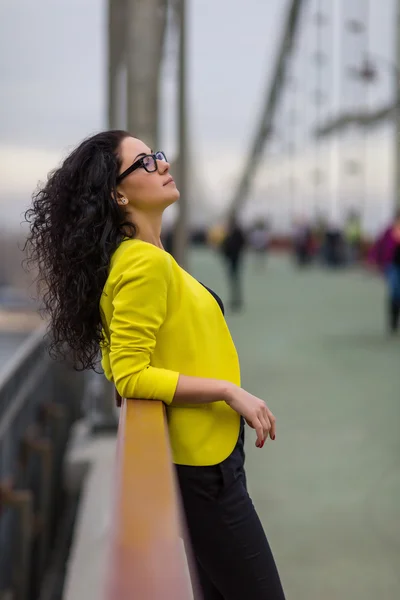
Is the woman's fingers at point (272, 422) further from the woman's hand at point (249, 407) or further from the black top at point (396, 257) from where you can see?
the black top at point (396, 257)

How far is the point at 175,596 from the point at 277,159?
56.2m

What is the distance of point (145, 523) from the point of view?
130cm

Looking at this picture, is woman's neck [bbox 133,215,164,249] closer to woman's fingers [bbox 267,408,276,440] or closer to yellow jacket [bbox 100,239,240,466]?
yellow jacket [bbox 100,239,240,466]

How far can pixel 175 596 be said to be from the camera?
4.03 ft

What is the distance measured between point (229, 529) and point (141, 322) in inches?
15.1

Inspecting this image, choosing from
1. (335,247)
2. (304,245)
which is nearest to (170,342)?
(335,247)

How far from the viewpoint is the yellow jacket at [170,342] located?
1578 mm

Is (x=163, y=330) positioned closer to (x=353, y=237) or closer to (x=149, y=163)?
(x=149, y=163)

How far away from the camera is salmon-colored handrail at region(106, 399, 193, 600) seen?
1.24 meters

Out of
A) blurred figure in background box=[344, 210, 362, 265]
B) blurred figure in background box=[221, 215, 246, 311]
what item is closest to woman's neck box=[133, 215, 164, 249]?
blurred figure in background box=[221, 215, 246, 311]

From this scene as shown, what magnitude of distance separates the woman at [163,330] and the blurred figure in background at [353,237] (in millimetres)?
25465

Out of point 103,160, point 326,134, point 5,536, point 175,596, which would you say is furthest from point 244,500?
point 326,134

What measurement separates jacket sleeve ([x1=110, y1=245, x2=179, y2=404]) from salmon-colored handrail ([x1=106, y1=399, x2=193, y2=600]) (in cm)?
12

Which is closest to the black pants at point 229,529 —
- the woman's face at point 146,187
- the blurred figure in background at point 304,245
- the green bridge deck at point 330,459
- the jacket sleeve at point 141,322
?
the jacket sleeve at point 141,322
